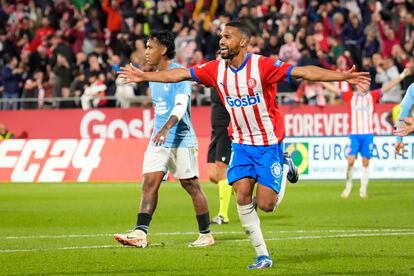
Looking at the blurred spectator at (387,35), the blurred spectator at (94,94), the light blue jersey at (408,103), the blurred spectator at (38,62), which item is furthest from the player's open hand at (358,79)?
the blurred spectator at (38,62)

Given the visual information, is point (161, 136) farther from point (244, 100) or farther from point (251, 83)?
point (251, 83)

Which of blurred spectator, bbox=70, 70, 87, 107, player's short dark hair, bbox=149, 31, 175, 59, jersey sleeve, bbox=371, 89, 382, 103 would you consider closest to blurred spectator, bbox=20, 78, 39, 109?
blurred spectator, bbox=70, 70, 87, 107

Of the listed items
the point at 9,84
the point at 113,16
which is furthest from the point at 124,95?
the point at 113,16

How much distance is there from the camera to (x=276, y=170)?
1084 centimetres

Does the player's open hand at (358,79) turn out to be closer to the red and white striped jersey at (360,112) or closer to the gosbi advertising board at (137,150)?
the red and white striped jersey at (360,112)

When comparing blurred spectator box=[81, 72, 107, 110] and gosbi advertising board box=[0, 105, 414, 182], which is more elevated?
blurred spectator box=[81, 72, 107, 110]

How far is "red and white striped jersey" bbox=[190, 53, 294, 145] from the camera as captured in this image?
10.6 meters

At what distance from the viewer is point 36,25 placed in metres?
34.6

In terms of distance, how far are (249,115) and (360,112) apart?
1195cm

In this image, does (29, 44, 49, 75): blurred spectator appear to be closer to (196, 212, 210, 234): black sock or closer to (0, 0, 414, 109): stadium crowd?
(0, 0, 414, 109): stadium crowd

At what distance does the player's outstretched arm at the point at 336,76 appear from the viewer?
9.91 meters

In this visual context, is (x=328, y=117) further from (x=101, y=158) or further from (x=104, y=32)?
(x=104, y=32)

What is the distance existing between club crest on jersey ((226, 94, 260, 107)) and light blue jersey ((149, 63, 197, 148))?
6.96 ft

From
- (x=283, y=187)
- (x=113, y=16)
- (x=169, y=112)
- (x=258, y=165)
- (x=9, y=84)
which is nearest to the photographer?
(x=258, y=165)
